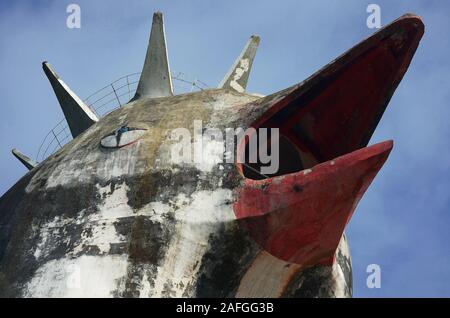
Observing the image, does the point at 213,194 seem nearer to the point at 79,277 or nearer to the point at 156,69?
the point at 79,277

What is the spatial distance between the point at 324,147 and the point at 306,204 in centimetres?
155

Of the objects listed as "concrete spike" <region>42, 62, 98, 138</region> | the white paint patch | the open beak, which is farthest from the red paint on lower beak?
"concrete spike" <region>42, 62, 98, 138</region>

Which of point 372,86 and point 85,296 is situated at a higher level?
point 372,86

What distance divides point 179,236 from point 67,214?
1172mm

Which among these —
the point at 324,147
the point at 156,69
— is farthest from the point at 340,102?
the point at 156,69

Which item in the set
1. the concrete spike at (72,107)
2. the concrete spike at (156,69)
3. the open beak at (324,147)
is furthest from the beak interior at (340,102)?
the concrete spike at (72,107)

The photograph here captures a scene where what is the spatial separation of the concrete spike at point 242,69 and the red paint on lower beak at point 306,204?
271 centimetres

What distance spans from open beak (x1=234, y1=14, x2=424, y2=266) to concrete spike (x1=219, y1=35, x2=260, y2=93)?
163 centimetres

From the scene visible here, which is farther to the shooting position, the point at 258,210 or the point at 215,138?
the point at 215,138

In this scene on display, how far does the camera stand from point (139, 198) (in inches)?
402

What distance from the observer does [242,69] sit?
42.3 ft
